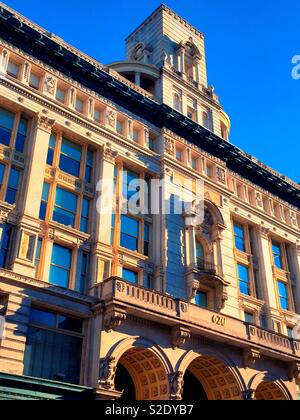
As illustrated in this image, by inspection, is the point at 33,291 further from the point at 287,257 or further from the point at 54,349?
the point at 287,257

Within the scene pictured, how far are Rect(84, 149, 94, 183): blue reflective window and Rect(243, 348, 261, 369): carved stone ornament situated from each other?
13147 millimetres

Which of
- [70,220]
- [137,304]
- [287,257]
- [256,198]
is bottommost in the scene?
[137,304]

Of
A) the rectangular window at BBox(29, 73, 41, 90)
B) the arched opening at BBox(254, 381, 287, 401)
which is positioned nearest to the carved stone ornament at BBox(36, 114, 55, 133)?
the rectangular window at BBox(29, 73, 41, 90)

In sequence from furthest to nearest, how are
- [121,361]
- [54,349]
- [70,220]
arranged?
[70,220] < [121,361] < [54,349]

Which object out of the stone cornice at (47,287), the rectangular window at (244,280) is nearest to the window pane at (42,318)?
the stone cornice at (47,287)

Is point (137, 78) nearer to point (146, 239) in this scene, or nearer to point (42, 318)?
point (146, 239)

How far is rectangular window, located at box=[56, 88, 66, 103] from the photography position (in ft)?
103

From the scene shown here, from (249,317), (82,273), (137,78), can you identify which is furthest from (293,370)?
(137,78)

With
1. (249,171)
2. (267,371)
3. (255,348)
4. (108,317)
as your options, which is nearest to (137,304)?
(108,317)

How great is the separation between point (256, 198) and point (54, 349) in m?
22.7

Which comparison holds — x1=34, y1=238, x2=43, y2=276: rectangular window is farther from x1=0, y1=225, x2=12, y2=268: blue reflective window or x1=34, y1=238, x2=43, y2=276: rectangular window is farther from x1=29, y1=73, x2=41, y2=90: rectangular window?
x1=29, y1=73, x2=41, y2=90: rectangular window

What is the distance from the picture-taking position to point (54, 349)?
23.9m

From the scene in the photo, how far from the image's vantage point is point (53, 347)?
2386cm

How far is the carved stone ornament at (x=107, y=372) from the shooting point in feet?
75.0
